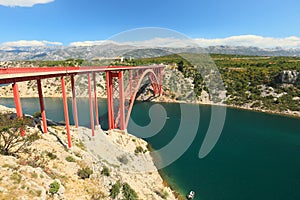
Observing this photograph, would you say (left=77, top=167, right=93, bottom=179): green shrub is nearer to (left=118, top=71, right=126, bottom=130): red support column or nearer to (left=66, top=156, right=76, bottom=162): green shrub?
(left=66, top=156, right=76, bottom=162): green shrub

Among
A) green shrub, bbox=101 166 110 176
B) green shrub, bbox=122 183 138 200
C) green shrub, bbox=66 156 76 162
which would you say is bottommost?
green shrub, bbox=122 183 138 200

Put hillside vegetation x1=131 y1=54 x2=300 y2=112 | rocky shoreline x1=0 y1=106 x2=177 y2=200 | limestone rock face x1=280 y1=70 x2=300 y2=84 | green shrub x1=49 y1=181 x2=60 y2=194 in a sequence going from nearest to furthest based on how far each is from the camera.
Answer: rocky shoreline x1=0 y1=106 x2=177 y2=200 → green shrub x1=49 y1=181 x2=60 y2=194 → hillside vegetation x1=131 y1=54 x2=300 y2=112 → limestone rock face x1=280 y1=70 x2=300 y2=84

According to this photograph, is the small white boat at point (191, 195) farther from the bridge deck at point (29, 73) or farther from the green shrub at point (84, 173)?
the bridge deck at point (29, 73)

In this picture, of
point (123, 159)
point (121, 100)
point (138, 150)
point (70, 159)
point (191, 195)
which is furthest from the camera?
point (121, 100)

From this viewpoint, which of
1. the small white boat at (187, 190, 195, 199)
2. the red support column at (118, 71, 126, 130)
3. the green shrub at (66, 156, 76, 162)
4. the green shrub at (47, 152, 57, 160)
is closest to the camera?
the green shrub at (47, 152, 57, 160)

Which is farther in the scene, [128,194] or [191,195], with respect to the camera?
[191,195]

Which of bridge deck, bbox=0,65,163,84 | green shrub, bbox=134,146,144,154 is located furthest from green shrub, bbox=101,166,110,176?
green shrub, bbox=134,146,144,154

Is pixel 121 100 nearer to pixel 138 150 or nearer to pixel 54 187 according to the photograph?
pixel 138 150

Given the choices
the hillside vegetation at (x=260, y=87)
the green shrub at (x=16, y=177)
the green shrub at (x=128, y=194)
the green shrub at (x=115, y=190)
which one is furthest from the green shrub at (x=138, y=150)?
the hillside vegetation at (x=260, y=87)

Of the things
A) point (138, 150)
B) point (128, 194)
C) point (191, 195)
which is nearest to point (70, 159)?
point (128, 194)
